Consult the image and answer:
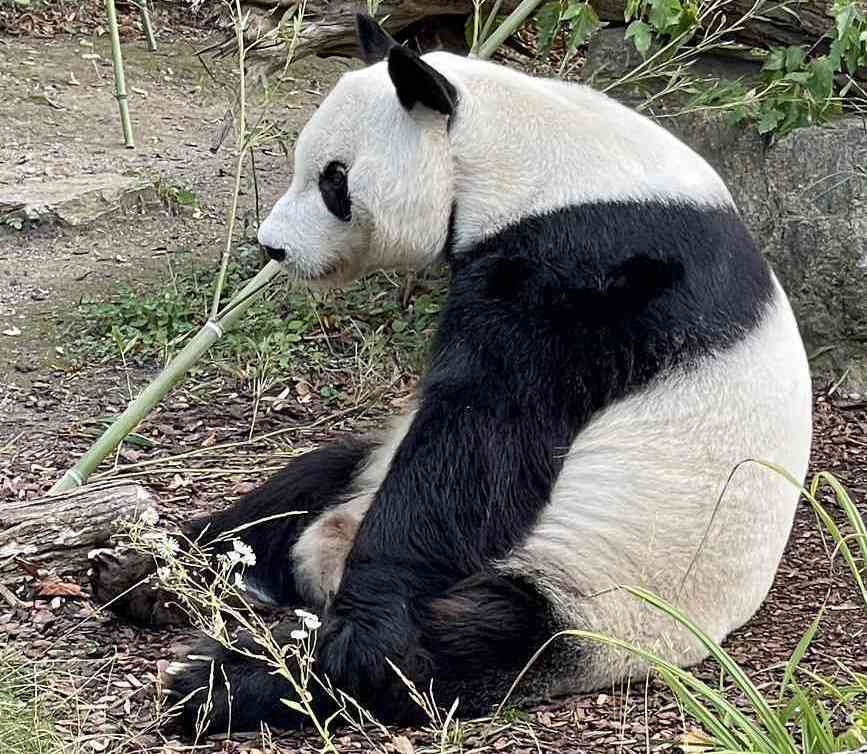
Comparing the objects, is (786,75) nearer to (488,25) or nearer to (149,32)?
(488,25)

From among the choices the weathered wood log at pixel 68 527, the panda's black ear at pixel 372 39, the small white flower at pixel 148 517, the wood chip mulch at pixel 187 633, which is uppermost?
the panda's black ear at pixel 372 39

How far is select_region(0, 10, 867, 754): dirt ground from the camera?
3576 mm

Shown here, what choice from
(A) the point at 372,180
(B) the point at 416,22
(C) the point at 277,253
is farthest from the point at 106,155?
(A) the point at 372,180

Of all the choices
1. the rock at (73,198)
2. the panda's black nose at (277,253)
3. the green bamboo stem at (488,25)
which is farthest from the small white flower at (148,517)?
the rock at (73,198)

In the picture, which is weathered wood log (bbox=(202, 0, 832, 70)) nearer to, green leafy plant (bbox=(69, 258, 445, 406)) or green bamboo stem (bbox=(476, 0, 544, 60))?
green bamboo stem (bbox=(476, 0, 544, 60))

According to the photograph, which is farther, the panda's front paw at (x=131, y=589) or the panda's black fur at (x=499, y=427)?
the panda's front paw at (x=131, y=589)

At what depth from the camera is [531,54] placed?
7293mm

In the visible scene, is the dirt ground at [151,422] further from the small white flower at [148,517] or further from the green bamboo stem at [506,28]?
the green bamboo stem at [506,28]

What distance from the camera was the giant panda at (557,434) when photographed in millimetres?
3568

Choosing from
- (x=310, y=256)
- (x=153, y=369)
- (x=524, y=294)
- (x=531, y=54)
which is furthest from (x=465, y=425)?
(x=531, y=54)

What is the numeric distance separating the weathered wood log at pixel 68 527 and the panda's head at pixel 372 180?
3.01 ft

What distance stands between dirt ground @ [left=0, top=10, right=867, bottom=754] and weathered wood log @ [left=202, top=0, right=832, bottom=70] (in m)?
1.53

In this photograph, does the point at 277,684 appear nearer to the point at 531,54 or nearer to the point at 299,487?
the point at 299,487

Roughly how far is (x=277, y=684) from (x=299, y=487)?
1020mm
